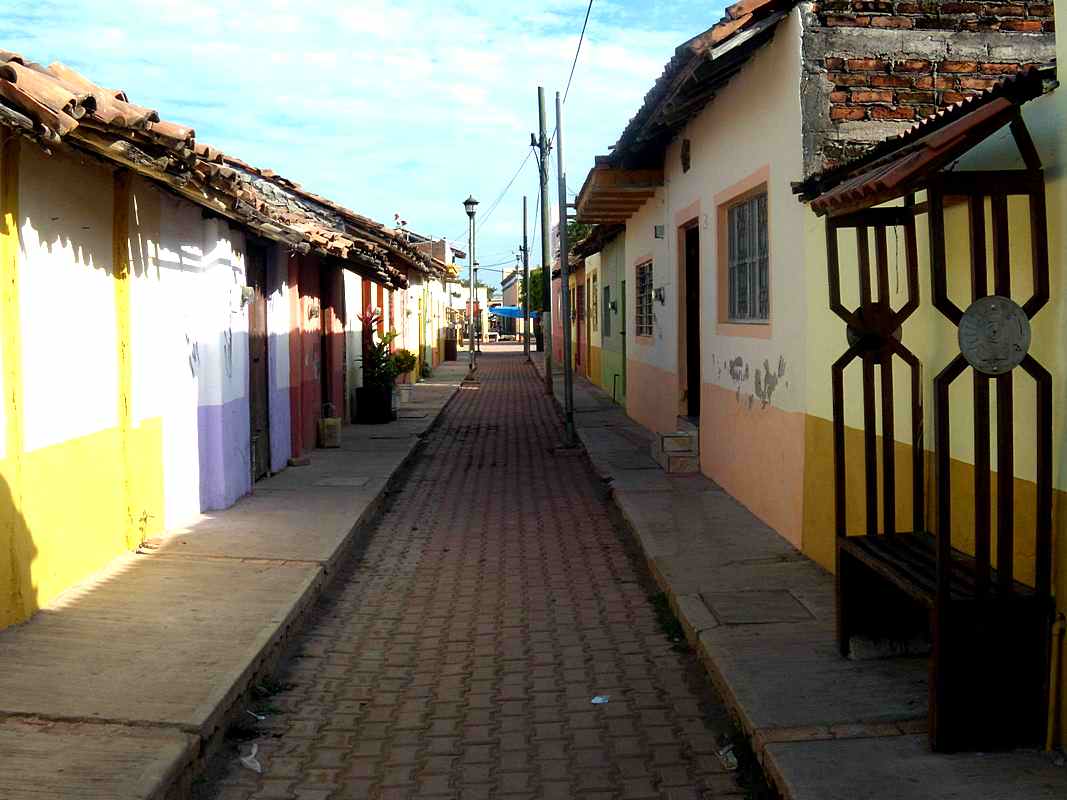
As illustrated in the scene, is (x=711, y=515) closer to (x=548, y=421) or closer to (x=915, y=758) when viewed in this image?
(x=915, y=758)

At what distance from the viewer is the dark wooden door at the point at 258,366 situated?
1102 cm

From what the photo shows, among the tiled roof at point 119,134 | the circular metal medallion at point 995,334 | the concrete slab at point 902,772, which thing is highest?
the tiled roof at point 119,134

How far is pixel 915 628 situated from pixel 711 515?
3.95 metres

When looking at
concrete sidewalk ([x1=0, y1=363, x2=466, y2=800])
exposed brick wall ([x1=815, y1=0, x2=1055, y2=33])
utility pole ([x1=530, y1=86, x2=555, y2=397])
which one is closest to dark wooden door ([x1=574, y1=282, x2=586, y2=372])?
utility pole ([x1=530, y1=86, x2=555, y2=397])

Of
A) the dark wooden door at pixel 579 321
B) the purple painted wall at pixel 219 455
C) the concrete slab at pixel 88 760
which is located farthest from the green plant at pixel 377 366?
the concrete slab at pixel 88 760

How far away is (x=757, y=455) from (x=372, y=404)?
9.74 metres

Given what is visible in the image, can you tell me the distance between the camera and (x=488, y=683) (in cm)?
556

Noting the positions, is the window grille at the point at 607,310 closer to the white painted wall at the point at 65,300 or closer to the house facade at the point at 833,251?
the house facade at the point at 833,251

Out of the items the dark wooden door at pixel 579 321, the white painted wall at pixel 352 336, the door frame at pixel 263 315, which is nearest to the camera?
the door frame at pixel 263 315

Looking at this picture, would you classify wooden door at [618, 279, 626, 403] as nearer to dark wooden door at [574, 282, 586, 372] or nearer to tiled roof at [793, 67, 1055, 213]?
dark wooden door at [574, 282, 586, 372]

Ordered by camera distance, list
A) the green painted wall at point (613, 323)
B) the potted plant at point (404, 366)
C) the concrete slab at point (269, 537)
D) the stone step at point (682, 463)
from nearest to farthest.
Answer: the concrete slab at point (269, 537) → the stone step at point (682, 463) → the potted plant at point (404, 366) → the green painted wall at point (613, 323)

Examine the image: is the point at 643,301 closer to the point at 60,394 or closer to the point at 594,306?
the point at 594,306

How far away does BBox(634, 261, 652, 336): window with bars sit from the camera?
52.3ft

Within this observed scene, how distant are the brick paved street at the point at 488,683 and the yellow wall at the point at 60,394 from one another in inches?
57.5
